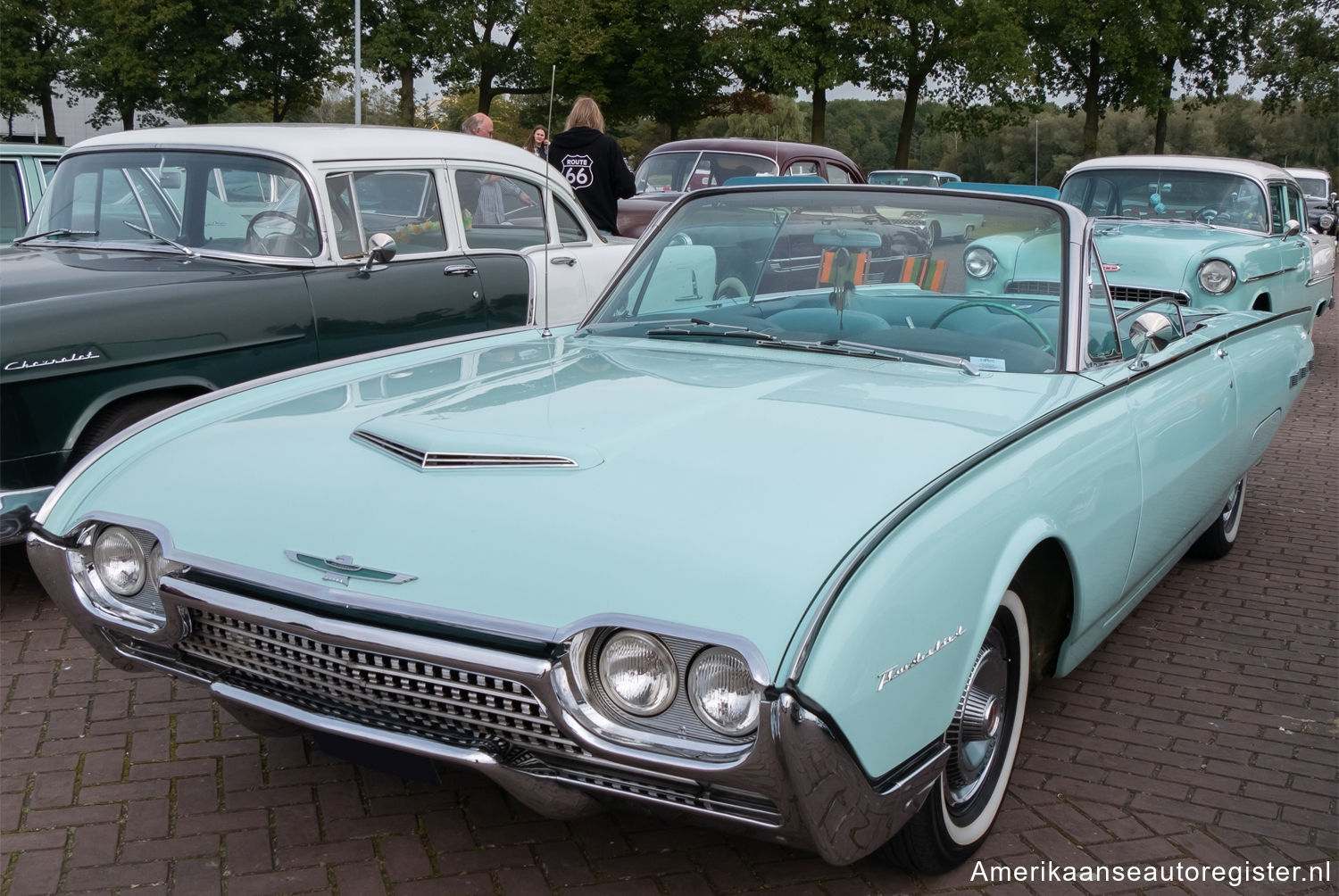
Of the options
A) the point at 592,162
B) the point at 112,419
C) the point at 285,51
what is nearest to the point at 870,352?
the point at 112,419

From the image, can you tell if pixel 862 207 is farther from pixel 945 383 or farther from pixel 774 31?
pixel 774 31

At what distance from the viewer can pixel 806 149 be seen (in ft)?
43.2

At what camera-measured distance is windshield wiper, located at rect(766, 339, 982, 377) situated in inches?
132

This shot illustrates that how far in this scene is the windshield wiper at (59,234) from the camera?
5.58 metres

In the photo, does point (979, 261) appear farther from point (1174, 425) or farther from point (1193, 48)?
point (1193, 48)

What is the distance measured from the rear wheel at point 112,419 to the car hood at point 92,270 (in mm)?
406

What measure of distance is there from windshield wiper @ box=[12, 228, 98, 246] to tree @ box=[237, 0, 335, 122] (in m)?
30.7

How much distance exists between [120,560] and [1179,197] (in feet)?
29.2

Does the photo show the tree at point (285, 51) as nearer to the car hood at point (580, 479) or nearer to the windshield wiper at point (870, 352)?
the windshield wiper at point (870, 352)

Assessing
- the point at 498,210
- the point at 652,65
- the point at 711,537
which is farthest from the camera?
the point at 652,65

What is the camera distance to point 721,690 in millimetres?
2080

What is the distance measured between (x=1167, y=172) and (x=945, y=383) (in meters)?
7.45

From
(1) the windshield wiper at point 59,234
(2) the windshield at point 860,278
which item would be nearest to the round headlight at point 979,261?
(2) the windshield at point 860,278

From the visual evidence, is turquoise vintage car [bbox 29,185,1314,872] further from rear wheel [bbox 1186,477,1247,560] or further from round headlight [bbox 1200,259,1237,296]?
round headlight [bbox 1200,259,1237,296]
